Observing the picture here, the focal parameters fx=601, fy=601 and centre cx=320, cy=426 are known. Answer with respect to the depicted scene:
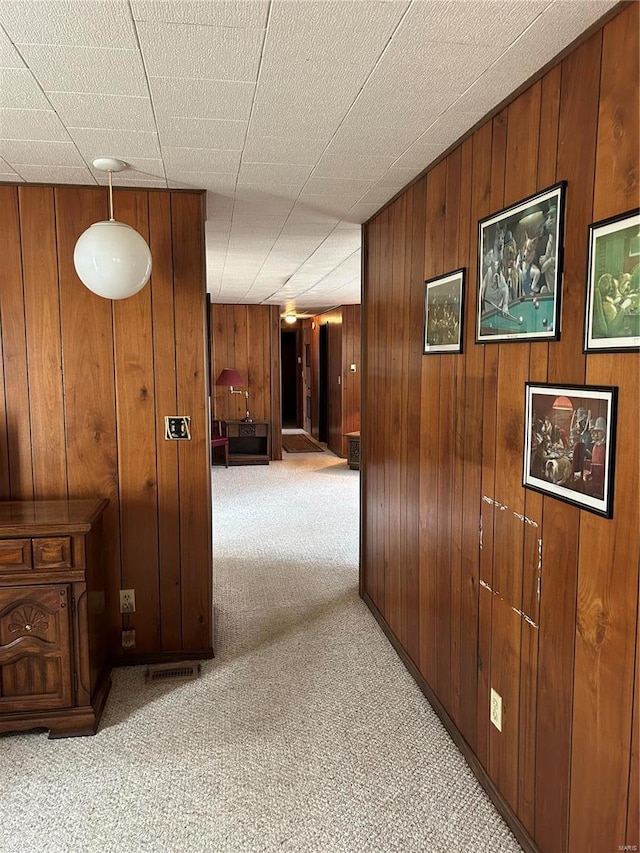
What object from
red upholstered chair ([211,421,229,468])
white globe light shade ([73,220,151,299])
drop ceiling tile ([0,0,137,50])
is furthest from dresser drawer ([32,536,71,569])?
red upholstered chair ([211,421,229,468])

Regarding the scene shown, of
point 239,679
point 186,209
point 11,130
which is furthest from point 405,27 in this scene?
point 239,679

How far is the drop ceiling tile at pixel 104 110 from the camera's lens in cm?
181

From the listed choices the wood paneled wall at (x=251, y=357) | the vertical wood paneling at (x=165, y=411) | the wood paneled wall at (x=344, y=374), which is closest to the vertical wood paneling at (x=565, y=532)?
the vertical wood paneling at (x=165, y=411)

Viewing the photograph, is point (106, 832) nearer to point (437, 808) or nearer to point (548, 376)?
point (437, 808)

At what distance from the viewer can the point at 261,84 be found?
5.65 ft

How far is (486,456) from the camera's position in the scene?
2.07 meters

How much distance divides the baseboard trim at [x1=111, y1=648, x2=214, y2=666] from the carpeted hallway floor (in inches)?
2.3

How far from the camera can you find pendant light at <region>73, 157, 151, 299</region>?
2396 millimetres

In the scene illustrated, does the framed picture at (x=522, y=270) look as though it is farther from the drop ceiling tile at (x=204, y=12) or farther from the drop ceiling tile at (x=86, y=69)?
the drop ceiling tile at (x=86, y=69)

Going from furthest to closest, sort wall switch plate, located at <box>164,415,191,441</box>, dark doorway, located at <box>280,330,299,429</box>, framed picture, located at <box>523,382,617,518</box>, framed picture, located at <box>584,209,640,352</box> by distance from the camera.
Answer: dark doorway, located at <box>280,330,299,429</box> < wall switch plate, located at <box>164,415,191,441</box> < framed picture, located at <box>523,382,617,518</box> < framed picture, located at <box>584,209,640,352</box>

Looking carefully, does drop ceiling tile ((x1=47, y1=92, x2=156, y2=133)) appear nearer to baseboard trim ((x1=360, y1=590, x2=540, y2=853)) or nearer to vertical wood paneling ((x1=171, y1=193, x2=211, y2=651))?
vertical wood paneling ((x1=171, y1=193, x2=211, y2=651))

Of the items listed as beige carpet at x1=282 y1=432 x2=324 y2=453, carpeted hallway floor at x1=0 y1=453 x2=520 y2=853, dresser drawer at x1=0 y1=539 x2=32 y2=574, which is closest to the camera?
carpeted hallway floor at x1=0 y1=453 x2=520 y2=853

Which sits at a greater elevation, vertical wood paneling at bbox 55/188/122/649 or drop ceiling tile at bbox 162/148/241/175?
drop ceiling tile at bbox 162/148/241/175

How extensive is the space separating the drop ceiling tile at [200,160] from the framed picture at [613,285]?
145 centimetres
